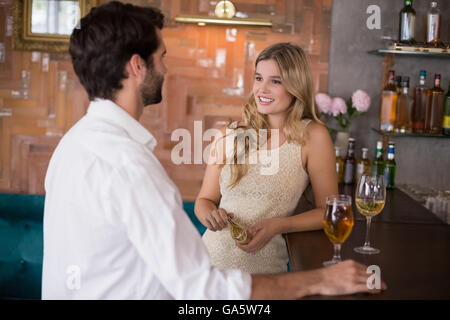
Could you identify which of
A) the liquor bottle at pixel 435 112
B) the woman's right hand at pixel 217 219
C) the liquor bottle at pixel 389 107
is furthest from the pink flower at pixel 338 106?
the woman's right hand at pixel 217 219

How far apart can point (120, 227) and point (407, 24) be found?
250 centimetres

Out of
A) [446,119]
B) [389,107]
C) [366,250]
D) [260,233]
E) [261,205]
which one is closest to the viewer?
[366,250]

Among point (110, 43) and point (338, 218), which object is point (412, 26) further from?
point (110, 43)

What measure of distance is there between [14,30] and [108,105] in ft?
7.86

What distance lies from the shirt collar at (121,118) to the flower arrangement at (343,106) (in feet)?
6.73

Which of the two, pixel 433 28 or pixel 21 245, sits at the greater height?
pixel 433 28

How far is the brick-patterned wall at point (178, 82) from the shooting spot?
3.40m

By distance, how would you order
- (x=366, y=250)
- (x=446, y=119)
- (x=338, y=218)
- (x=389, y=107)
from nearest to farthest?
1. (x=338, y=218)
2. (x=366, y=250)
3. (x=446, y=119)
4. (x=389, y=107)

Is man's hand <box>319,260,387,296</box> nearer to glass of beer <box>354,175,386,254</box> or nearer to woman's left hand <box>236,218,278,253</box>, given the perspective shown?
glass of beer <box>354,175,386,254</box>

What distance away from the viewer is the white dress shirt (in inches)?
A: 46.0

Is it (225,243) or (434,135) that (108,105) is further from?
(434,135)

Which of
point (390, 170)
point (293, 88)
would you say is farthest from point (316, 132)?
point (390, 170)

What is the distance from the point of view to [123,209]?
46.5 inches

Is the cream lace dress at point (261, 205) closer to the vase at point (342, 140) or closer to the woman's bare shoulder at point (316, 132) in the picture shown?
the woman's bare shoulder at point (316, 132)
